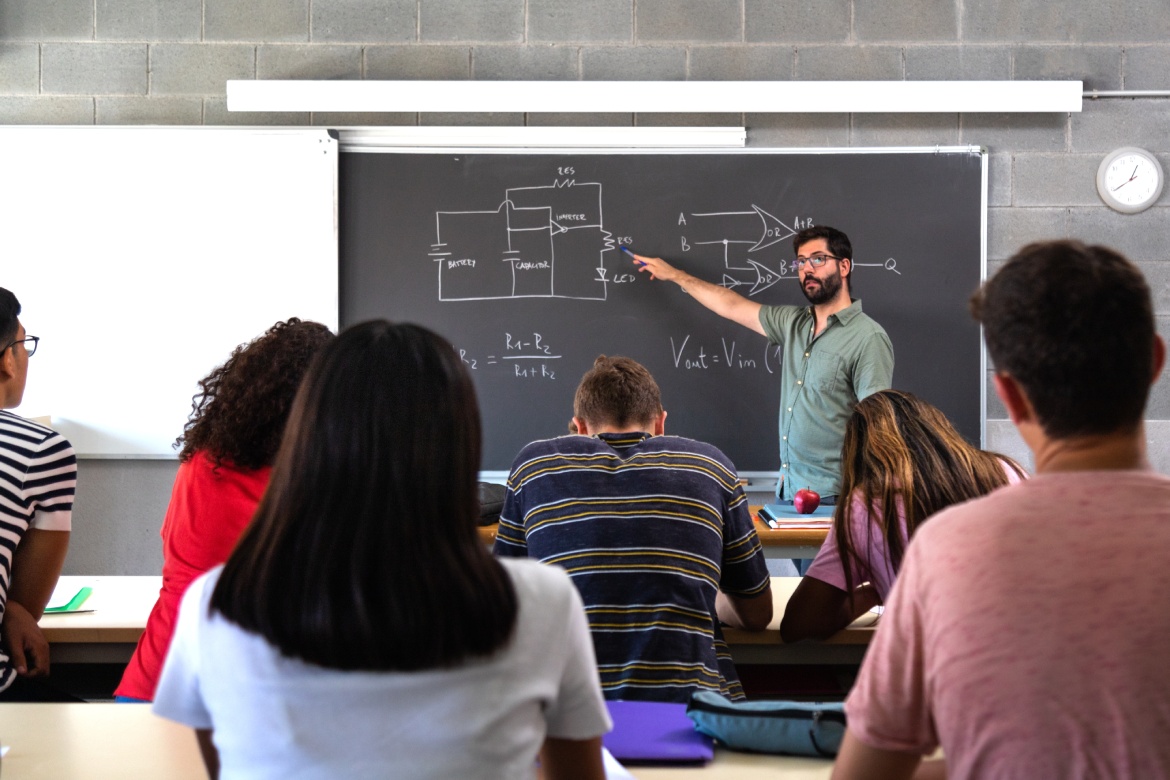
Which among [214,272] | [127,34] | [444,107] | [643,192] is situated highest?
[127,34]

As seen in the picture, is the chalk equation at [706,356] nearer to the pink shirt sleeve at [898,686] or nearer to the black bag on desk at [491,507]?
the black bag on desk at [491,507]

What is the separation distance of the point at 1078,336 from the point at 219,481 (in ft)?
4.78

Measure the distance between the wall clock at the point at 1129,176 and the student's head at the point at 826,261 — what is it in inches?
46.6

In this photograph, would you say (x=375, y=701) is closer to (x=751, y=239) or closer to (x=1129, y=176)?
(x=751, y=239)

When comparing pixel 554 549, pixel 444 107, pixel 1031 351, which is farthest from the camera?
pixel 444 107

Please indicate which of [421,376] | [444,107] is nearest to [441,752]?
[421,376]

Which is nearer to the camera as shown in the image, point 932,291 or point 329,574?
point 329,574

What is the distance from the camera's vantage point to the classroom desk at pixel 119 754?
126cm

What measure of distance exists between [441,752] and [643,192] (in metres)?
3.28

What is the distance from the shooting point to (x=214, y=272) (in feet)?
12.8

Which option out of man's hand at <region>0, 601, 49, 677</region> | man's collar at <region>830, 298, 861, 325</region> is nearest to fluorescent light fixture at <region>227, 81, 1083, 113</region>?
man's collar at <region>830, 298, 861, 325</region>

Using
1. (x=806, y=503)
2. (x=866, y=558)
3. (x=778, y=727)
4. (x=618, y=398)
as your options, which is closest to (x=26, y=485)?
(x=618, y=398)

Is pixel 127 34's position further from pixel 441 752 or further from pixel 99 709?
pixel 441 752

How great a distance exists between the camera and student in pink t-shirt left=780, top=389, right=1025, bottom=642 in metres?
1.73
